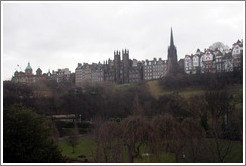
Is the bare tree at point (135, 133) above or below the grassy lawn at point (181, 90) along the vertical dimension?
below

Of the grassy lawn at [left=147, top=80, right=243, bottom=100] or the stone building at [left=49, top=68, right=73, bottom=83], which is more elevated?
the stone building at [left=49, top=68, right=73, bottom=83]

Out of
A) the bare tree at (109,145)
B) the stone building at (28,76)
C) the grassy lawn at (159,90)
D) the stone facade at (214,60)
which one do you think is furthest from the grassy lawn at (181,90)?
the stone building at (28,76)

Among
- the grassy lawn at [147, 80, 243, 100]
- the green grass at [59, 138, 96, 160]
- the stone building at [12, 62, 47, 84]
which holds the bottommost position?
the green grass at [59, 138, 96, 160]

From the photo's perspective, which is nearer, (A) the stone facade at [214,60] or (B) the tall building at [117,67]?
(A) the stone facade at [214,60]

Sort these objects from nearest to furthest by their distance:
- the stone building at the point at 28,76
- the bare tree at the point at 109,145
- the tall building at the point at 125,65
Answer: the bare tree at the point at 109,145
the stone building at the point at 28,76
the tall building at the point at 125,65

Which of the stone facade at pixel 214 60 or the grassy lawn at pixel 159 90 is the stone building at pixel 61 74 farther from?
the stone facade at pixel 214 60

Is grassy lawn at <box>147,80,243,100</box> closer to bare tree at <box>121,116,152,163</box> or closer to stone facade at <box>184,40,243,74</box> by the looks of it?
stone facade at <box>184,40,243,74</box>

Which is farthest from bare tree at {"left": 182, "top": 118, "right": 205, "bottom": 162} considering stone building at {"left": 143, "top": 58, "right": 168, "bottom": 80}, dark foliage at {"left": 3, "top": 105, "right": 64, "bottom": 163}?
stone building at {"left": 143, "top": 58, "right": 168, "bottom": 80}

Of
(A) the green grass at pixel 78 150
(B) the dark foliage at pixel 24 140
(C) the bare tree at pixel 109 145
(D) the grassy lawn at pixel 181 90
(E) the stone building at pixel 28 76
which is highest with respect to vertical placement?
(E) the stone building at pixel 28 76

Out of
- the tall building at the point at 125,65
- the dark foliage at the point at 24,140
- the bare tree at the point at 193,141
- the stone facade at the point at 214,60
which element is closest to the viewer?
the dark foliage at the point at 24,140

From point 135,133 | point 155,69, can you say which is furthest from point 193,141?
point 155,69

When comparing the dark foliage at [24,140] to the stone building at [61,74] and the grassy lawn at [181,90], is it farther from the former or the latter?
the stone building at [61,74]

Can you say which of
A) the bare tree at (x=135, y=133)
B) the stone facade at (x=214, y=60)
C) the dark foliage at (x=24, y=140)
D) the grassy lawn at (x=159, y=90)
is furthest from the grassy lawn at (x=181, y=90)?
the dark foliage at (x=24, y=140)

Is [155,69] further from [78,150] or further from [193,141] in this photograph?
[193,141]
